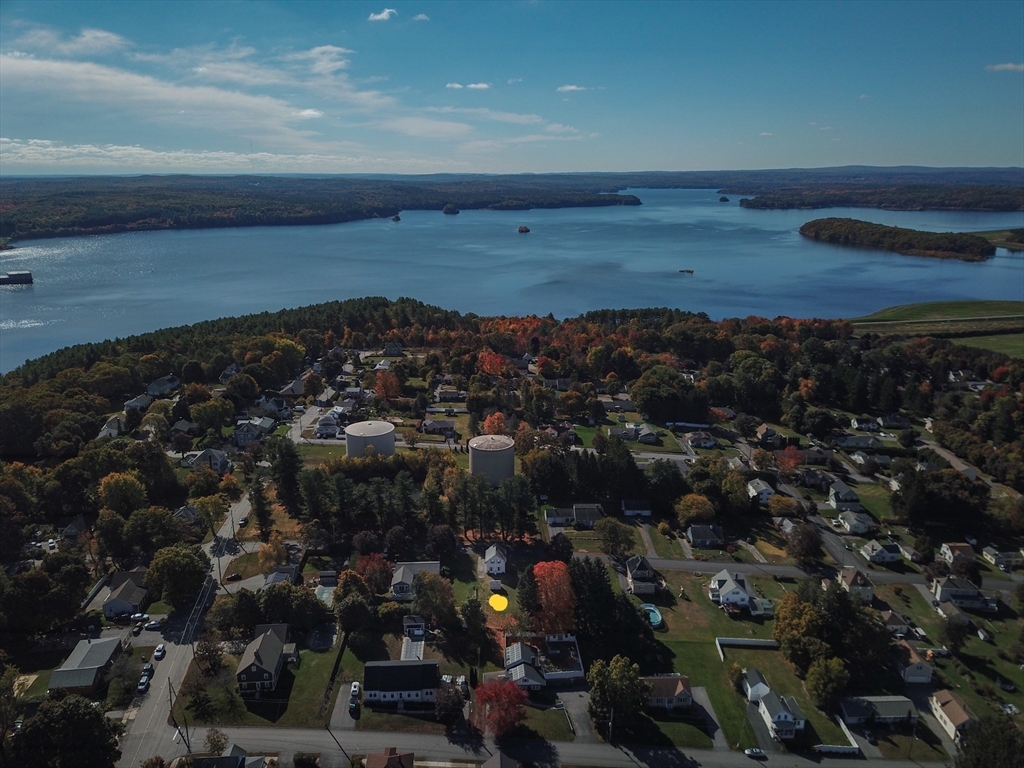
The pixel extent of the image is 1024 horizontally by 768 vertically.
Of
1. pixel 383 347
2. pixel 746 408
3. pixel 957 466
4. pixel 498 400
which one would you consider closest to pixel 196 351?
pixel 383 347

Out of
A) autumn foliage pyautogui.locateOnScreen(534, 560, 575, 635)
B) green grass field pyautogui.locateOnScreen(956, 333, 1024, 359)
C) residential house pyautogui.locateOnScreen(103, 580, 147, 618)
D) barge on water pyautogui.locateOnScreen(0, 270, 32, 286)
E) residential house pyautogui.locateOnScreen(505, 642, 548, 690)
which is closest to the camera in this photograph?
residential house pyautogui.locateOnScreen(505, 642, 548, 690)

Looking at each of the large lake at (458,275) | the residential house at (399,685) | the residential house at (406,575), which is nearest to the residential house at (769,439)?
the residential house at (406,575)

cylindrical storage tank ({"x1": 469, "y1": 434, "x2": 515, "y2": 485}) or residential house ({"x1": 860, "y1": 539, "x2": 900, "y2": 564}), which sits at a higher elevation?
cylindrical storage tank ({"x1": 469, "y1": 434, "x2": 515, "y2": 485})

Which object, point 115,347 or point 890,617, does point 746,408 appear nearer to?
point 890,617

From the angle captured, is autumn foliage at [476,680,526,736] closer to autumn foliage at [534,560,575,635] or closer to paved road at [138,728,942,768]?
paved road at [138,728,942,768]

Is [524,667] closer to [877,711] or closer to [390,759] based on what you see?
[390,759]

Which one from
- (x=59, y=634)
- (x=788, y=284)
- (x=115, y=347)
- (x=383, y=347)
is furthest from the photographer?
(x=788, y=284)

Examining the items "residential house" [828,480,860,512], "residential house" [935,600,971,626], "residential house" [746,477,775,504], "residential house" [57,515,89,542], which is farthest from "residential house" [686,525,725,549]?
"residential house" [57,515,89,542]
